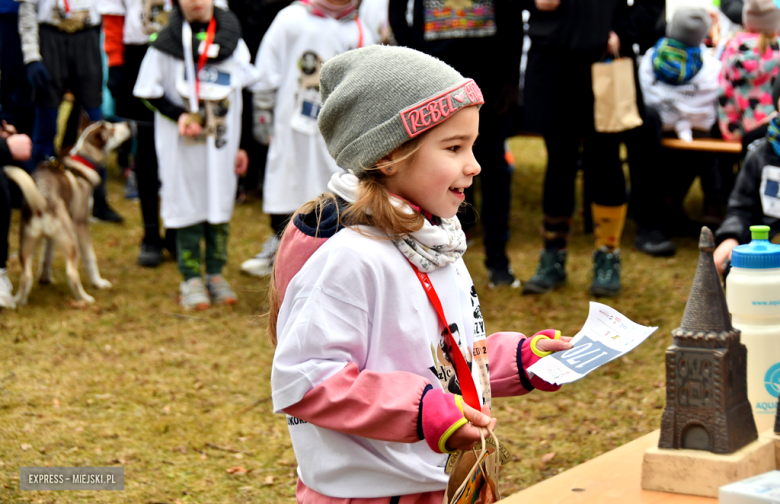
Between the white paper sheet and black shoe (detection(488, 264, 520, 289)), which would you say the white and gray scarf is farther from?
black shoe (detection(488, 264, 520, 289))

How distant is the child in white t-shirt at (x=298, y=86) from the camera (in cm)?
486

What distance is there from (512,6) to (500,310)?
1701 millimetres

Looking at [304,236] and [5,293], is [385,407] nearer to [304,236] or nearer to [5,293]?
[304,236]

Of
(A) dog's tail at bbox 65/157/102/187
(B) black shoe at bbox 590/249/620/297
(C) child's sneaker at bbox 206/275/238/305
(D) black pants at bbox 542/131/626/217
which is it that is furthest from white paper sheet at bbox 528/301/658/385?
(A) dog's tail at bbox 65/157/102/187

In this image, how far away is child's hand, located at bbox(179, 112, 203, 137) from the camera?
15.7 feet

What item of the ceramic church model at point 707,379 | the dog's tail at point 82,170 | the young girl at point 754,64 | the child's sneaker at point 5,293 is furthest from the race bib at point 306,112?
the ceramic church model at point 707,379

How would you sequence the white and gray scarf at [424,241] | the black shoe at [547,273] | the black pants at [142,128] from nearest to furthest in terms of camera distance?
the white and gray scarf at [424,241] → the black shoe at [547,273] → the black pants at [142,128]

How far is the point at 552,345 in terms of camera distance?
1801mm

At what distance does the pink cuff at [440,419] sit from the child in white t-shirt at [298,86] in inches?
137

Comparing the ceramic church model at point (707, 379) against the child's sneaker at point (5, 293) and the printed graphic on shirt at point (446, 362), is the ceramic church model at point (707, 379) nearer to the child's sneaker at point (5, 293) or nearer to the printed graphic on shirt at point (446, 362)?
the printed graphic on shirt at point (446, 362)

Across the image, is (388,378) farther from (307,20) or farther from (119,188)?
(119,188)

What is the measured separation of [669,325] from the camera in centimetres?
464

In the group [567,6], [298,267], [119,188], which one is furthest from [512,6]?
[119,188]

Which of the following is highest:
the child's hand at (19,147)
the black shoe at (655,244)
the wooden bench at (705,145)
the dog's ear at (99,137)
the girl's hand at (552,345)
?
the girl's hand at (552,345)
